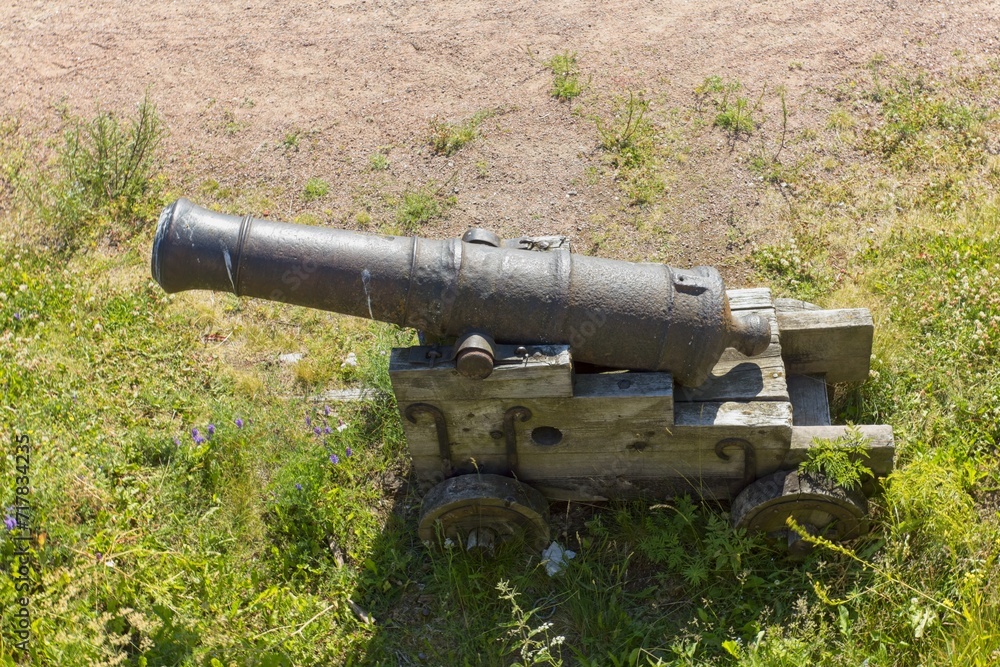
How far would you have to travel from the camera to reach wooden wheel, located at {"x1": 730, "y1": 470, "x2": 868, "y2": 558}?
3.92 meters

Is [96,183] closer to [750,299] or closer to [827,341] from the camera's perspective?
[750,299]

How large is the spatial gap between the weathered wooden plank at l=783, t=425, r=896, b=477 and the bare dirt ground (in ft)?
6.97

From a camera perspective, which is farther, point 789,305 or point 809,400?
point 789,305

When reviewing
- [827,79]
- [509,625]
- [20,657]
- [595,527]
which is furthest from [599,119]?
[20,657]

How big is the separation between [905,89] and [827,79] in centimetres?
59

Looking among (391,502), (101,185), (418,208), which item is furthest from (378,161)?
(391,502)

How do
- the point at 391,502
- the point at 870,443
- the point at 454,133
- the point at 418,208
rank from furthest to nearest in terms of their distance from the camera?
the point at 454,133 → the point at 418,208 → the point at 391,502 → the point at 870,443

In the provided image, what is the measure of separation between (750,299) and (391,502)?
2.06 metres

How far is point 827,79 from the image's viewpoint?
7.56 metres

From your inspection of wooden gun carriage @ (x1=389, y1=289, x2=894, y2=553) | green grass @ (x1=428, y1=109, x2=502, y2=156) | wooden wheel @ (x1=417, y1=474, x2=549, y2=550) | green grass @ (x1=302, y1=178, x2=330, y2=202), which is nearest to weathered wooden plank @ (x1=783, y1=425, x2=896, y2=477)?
wooden gun carriage @ (x1=389, y1=289, x2=894, y2=553)

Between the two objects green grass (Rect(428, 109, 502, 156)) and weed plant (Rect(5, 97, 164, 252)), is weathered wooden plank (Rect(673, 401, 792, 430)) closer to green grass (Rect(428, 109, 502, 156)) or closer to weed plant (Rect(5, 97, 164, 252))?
green grass (Rect(428, 109, 502, 156))

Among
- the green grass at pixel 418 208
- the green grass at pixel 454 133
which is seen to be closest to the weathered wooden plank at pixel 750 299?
the green grass at pixel 418 208

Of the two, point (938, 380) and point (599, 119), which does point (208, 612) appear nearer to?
point (938, 380)

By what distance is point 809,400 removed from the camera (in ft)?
14.7
